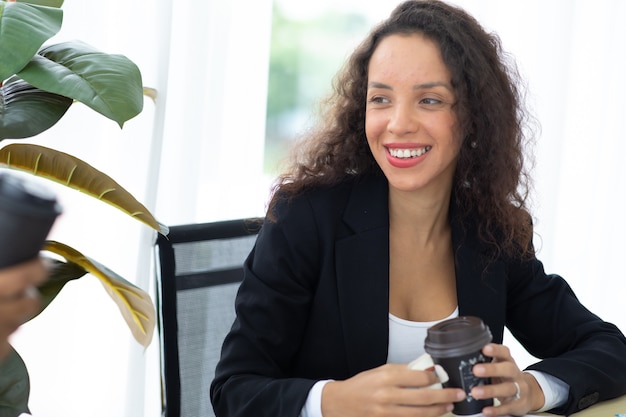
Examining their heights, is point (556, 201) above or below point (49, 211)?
below

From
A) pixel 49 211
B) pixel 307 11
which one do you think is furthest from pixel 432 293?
pixel 307 11

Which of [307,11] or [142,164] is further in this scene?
[307,11]

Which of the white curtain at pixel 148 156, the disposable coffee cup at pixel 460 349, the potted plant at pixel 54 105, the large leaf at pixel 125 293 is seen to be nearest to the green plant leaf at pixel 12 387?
the potted plant at pixel 54 105

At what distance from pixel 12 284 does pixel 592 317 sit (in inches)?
51.7

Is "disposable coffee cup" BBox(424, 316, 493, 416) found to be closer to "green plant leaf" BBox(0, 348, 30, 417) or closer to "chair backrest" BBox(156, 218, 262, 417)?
"chair backrest" BBox(156, 218, 262, 417)

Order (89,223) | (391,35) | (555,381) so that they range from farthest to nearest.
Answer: (89,223)
(391,35)
(555,381)

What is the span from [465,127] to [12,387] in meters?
0.92

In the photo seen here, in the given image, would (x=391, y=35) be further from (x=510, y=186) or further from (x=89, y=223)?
(x=89, y=223)

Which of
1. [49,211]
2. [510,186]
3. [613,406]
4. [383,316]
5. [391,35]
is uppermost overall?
[391,35]

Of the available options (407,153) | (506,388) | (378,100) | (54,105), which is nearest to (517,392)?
(506,388)

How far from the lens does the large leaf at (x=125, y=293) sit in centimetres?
142

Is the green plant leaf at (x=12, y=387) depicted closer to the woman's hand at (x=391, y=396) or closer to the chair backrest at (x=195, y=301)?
the chair backrest at (x=195, y=301)

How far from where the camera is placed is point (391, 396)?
1.18m

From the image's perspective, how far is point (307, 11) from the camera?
417cm
